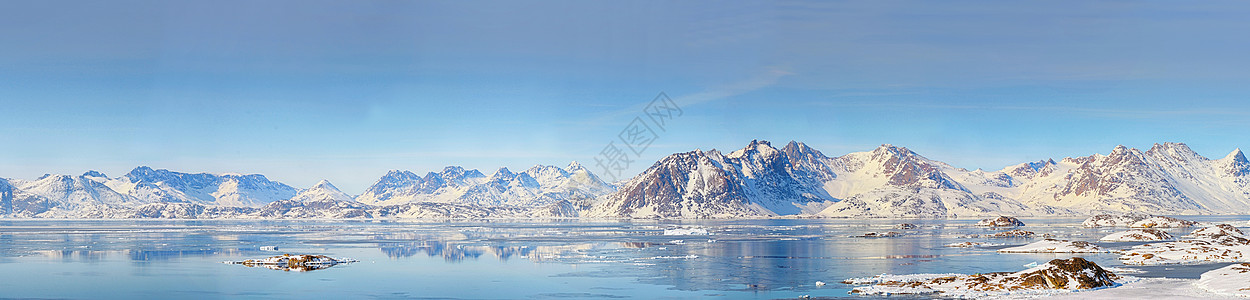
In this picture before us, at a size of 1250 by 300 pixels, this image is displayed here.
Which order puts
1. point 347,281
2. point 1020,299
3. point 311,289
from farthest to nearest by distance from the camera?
1. point 347,281
2. point 311,289
3. point 1020,299

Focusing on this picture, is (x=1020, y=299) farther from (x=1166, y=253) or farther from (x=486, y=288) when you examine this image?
(x=1166, y=253)

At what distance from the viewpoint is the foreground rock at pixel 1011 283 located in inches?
2283

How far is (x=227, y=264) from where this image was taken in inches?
3516

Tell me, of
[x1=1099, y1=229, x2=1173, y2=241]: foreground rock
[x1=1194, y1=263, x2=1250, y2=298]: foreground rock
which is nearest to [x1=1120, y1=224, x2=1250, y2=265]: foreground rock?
[x1=1194, y1=263, x2=1250, y2=298]: foreground rock

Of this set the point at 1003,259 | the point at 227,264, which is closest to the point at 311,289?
the point at 227,264

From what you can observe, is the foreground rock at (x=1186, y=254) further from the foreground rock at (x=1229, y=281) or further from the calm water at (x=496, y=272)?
the foreground rock at (x=1229, y=281)

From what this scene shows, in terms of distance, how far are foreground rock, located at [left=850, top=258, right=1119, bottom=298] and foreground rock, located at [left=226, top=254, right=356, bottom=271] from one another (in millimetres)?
51067

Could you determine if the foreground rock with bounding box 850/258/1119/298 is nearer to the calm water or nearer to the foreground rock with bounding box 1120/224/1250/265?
the calm water

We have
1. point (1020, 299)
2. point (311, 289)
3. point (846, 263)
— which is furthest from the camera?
point (846, 263)

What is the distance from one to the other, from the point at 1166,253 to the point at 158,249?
11940cm

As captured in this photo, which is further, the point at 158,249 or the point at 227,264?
the point at 158,249

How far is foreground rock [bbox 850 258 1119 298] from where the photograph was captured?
190 ft

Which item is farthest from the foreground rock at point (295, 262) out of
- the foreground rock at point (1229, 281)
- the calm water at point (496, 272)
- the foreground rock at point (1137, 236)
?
the foreground rock at point (1137, 236)

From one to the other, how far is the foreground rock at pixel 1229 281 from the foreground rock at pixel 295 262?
2762 inches
